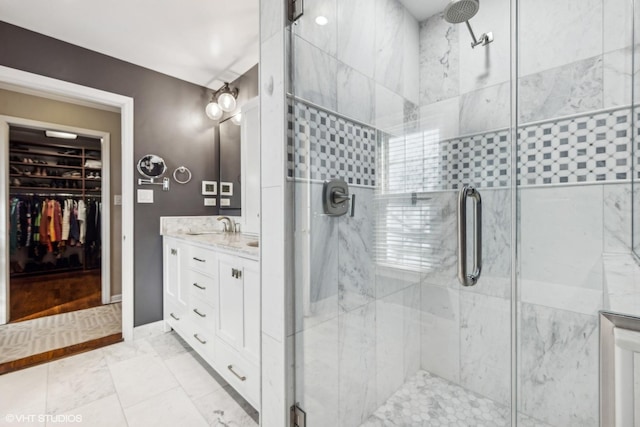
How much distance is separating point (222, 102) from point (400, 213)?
214cm

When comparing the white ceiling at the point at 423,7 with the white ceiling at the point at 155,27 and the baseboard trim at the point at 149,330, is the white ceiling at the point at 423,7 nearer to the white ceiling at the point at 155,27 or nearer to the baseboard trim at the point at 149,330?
the white ceiling at the point at 155,27

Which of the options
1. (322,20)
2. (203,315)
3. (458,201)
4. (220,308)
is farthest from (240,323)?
(322,20)

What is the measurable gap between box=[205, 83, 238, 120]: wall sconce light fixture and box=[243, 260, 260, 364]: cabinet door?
5.91 ft

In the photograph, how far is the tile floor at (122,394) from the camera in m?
1.50

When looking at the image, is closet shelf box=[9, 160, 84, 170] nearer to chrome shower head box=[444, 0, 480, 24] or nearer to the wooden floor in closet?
the wooden floor in closet

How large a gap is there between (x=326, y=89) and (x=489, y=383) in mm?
1510

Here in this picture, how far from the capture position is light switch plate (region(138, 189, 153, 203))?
252 cm

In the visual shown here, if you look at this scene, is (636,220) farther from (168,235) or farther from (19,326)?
(19,326)

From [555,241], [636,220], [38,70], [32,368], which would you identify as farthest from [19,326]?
[636,220]

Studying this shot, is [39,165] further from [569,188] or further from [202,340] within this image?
[569,188]

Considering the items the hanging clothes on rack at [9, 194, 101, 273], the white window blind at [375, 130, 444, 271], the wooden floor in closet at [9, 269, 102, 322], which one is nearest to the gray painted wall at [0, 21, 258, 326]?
the wooden floor in closet at [9, 269, 102, 322]

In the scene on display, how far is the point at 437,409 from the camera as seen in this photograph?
1338 millimetres

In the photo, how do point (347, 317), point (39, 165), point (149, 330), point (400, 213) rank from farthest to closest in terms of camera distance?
point (39, 165) < point (149, 330) < point (400, 213) < point (347, 317)
